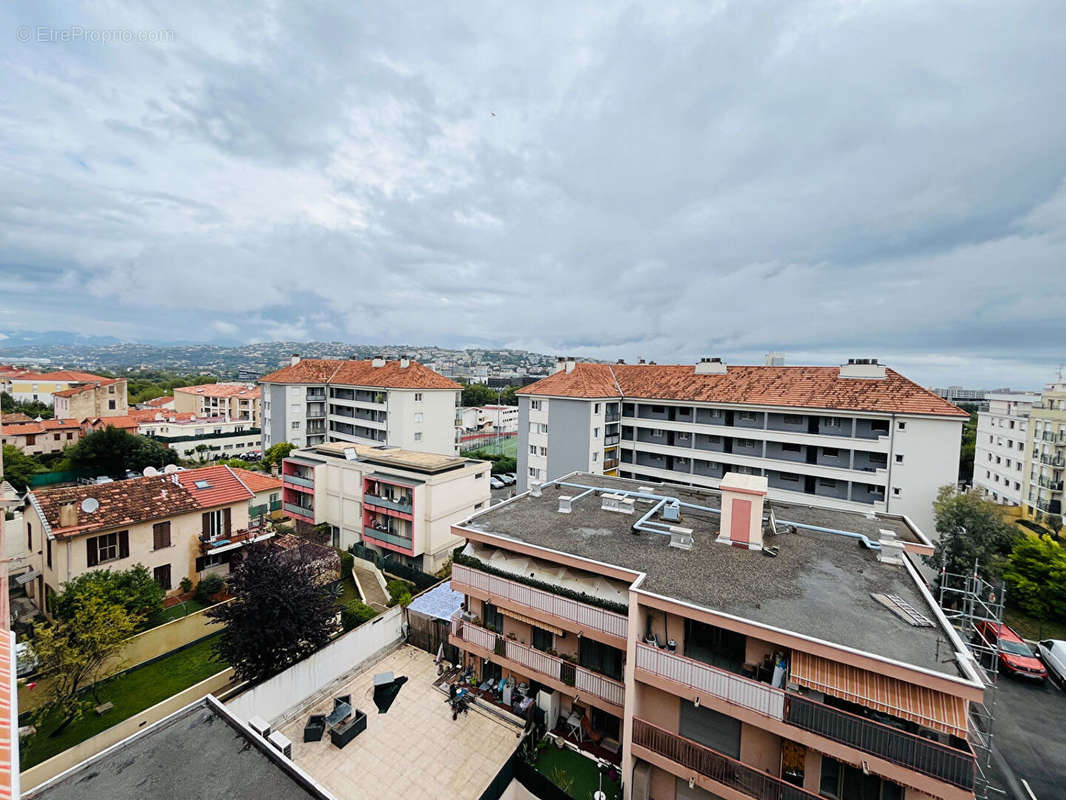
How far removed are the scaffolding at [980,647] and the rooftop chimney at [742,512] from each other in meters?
4.76

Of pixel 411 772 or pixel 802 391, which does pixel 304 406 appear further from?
pixel 802 391

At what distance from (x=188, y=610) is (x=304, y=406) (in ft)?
119

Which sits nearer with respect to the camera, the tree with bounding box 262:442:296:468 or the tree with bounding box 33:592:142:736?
the tree with bounding box 33:592:142:736

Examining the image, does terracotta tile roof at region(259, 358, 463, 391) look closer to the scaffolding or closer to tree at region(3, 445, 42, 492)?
tree at region(3, 445, 42, 492)

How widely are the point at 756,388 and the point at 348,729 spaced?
34.5m

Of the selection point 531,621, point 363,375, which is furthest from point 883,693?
point 363,375

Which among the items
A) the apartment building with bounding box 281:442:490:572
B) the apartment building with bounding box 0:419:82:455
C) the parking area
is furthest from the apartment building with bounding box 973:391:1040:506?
the apartment building with bounding box 0:419:82:455

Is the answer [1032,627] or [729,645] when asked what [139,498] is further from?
[1032,627]

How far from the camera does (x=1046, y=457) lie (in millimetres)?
44531

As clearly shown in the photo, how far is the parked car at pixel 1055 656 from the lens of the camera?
20672 mm

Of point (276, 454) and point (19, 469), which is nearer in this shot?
point (19, 469)

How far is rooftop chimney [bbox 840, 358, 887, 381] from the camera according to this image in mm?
33062

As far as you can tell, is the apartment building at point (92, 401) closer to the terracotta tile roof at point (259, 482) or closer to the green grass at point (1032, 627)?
the terracotta tile roof at point (259, 482)

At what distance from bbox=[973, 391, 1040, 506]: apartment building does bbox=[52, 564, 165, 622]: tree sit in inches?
2670
